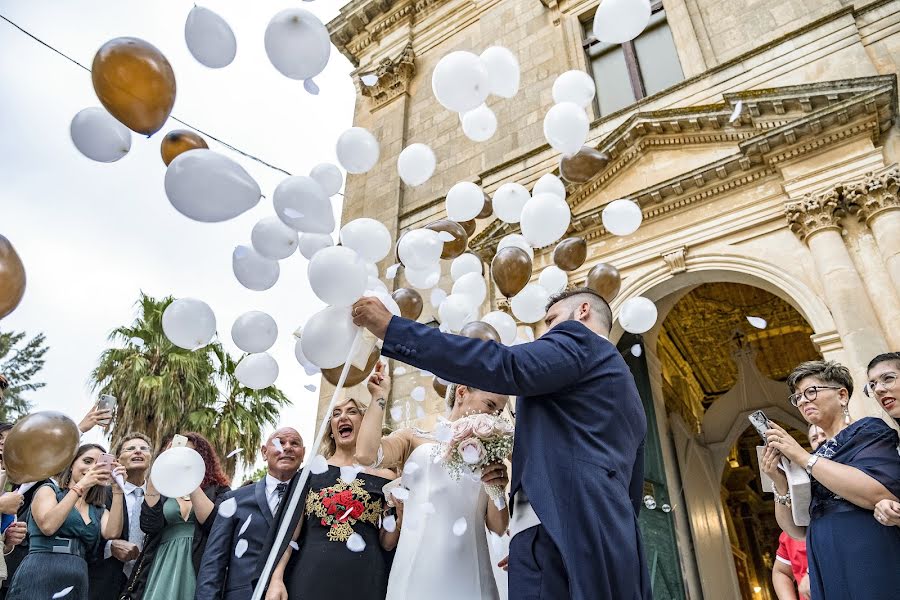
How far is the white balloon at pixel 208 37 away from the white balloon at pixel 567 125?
2455 millimetres

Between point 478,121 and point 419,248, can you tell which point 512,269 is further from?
point 419,248

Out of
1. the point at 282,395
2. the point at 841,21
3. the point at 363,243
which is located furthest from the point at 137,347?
the point at 841,21

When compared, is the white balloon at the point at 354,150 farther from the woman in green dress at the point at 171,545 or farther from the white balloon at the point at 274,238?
the woman in green dress at the point at 171,545

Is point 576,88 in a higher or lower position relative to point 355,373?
higher

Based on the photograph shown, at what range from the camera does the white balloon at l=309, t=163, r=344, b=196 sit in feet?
11.1

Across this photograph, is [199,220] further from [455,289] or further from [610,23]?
[610,23]

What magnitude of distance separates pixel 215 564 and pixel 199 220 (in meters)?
2.14

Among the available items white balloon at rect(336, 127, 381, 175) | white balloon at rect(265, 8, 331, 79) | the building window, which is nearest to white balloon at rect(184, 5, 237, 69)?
white balloon at rect(265, 8, 331, 79)

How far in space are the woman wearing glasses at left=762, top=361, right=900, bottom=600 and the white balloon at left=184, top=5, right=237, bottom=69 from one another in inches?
138

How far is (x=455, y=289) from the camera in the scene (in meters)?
4.48

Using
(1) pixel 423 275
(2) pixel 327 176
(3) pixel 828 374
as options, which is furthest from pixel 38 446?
(3) pixel 828 374

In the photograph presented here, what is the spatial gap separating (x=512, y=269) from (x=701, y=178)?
3876 millimetres

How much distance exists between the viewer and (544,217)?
4219mm

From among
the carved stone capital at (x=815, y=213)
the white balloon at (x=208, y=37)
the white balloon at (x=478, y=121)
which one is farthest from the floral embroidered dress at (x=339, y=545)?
the carved stone capital at (x=815, y=213)
